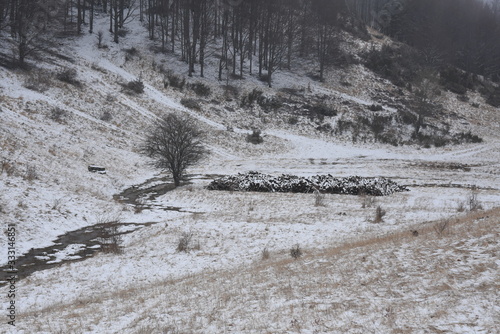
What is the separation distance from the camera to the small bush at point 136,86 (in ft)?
142

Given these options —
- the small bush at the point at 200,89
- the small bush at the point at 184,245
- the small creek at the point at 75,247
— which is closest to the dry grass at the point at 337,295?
the small bush at the point at 184,245

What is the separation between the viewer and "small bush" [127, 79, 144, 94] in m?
43.3

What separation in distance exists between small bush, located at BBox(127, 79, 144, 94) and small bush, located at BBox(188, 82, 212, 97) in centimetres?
727

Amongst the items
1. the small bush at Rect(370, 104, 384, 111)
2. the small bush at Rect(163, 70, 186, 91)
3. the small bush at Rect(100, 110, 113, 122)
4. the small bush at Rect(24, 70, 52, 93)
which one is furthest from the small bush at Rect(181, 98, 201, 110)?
the small bush at Rect(370, 104, 384, 111)

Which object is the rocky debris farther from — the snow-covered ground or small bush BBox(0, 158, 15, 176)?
small bush BBox(0, 158, 15, 176)

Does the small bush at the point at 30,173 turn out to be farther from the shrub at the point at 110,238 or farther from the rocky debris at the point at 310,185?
the rocky debris at the point at 310,185

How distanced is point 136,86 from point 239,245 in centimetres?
3781

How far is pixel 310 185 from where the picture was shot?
21922 millimetres

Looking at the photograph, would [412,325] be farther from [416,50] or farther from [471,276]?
[416,50]

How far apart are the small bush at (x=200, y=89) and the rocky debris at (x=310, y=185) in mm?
27665

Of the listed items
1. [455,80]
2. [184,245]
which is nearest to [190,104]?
[184,245]

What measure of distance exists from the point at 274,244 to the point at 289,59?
56.1 metres

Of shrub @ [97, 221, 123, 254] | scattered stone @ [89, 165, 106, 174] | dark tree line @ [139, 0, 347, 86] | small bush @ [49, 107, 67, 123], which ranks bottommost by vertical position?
shrub @ [97, 221, 123, 254]

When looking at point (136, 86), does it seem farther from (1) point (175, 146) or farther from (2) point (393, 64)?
(2) point (393, 64)
